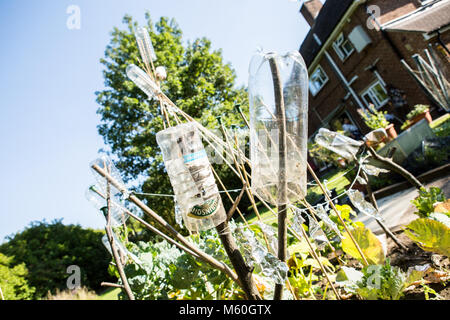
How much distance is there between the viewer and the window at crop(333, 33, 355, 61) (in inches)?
455

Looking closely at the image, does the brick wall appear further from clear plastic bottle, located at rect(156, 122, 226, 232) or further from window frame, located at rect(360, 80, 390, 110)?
clear plastic bottle, located at rect(156, 122, 226, 232)

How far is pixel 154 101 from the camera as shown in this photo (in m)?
Result: 11.0

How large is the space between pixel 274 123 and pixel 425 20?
431 inches

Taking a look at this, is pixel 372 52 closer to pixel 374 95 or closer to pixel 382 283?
pixel 374 95

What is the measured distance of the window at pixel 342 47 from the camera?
11.6 metres

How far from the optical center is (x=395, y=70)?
30.9ft

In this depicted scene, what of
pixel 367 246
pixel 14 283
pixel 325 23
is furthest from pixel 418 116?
pixel 14 283

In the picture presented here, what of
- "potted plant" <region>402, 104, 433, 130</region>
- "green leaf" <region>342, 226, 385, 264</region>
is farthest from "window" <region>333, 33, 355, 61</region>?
"green leaf" <region>342, 226, 385, 264</region>

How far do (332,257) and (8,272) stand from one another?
1378 cm

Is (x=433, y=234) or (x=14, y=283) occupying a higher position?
(x=14, y=283)

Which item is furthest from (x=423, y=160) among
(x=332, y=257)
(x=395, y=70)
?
(x=395, y=70)

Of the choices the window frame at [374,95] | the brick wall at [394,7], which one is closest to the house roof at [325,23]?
the brick wall at [394,7]
